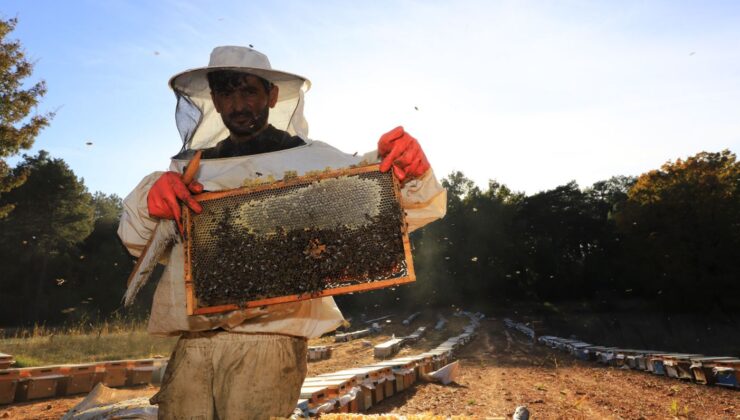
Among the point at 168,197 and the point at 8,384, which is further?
the point at 8,384

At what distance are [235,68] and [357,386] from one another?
6336mm

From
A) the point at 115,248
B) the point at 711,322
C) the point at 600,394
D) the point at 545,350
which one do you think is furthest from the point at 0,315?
the point at 711,322

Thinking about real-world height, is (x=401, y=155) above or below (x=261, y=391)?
above

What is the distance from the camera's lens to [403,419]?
2848mm

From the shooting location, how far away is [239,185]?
10.5 ft

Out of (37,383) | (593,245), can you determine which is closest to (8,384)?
(37,383)

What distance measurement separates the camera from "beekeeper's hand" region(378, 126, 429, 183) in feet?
9.69

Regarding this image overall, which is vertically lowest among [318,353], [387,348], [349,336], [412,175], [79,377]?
[349,336]

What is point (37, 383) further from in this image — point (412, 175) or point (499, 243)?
point (499, 243)

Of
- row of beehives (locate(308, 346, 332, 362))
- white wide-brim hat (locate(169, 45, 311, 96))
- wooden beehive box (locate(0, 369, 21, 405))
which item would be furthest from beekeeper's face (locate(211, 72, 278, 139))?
row of beehives (locate(308, 346, 332, 362))

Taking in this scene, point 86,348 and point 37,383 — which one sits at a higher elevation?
point 86,348

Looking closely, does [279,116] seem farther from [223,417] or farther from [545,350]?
[545,350]

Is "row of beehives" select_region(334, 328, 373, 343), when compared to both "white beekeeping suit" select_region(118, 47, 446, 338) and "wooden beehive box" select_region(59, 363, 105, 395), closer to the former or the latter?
"wooden beehive box" select_region(59, 363, 105, 395)

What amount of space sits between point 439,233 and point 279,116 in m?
51.2
